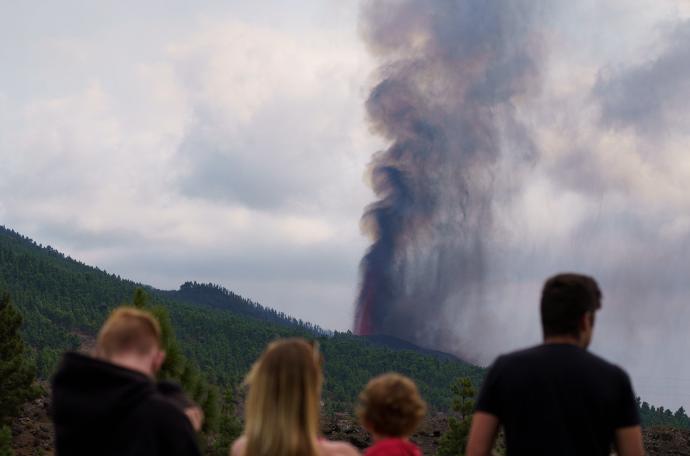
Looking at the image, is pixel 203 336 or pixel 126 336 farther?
pixel 203 336

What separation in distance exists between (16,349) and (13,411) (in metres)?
3.46

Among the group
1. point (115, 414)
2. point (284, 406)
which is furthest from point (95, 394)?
point (284, 406)

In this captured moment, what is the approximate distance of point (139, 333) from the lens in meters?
6.39

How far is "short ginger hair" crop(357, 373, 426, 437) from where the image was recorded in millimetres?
6840

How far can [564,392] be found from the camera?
694 cm

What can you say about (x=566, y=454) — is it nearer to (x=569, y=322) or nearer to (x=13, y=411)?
(x=569, y=322)

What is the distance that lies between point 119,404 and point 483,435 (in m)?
2.70

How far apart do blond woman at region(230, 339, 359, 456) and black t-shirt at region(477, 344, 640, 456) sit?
161 cm

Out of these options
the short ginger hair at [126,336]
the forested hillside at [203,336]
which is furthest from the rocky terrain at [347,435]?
the short ginger hair at [126,336]

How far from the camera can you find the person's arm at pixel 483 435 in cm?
712

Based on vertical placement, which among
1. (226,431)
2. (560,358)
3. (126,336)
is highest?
(226,431)

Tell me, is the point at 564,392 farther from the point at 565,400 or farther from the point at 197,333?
the point at 197,333

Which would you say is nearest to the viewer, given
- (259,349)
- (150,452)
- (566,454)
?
(150,452)

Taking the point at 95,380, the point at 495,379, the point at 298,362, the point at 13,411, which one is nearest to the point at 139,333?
the point at 95,380
